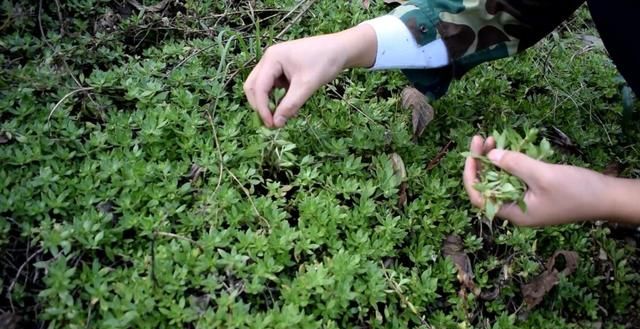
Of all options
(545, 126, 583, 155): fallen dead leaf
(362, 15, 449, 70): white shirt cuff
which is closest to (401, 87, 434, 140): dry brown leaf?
(362, 15, 449, 70): white shirt cuff

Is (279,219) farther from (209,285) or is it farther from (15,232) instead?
(15,232)

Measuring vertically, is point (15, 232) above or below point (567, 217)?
below

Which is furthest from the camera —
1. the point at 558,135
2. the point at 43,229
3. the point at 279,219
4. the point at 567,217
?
the point at 558,135

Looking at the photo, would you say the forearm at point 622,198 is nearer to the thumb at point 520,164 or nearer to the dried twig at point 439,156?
the thumb at point 520,164

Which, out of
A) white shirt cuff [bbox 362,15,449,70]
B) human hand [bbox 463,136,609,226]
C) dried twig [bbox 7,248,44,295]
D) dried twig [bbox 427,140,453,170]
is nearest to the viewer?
human hand [bbox 463,136,609,226]

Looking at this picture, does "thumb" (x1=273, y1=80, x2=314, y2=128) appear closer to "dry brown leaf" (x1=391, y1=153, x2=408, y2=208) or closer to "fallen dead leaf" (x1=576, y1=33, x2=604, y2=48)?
"dry brown leaf" (x1=391, y1=153, x2=408, y2=208)

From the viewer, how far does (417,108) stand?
2.16 metres

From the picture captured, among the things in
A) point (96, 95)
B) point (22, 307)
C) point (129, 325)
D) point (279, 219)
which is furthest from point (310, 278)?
point (96, 95)

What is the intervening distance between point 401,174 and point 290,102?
42 centimetres

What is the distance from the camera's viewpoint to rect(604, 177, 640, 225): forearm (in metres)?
1.51

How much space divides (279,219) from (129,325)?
1.40ft

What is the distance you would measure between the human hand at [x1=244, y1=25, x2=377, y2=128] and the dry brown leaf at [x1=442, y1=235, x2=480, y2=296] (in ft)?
1.71

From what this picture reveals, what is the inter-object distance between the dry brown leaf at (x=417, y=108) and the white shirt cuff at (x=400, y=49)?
0.51ft

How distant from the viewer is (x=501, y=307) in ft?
5.93
